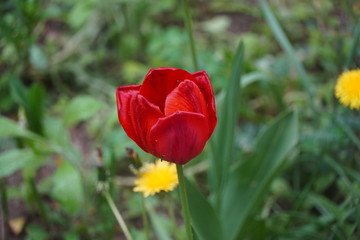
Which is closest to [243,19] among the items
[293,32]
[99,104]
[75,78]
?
[293,32]

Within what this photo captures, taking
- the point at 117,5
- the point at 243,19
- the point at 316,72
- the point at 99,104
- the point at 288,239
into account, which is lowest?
the point at 288,239

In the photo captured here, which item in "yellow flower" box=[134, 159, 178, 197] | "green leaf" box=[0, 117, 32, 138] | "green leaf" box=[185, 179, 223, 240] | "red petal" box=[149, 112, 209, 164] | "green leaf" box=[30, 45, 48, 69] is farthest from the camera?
"green leaf" box=[30, 45, 48, 69]

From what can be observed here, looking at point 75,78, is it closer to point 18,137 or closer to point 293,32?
point 18,137

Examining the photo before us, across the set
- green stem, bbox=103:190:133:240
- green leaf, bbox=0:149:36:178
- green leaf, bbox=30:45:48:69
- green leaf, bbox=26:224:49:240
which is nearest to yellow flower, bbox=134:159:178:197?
green stem, bbox=103:190:133:240

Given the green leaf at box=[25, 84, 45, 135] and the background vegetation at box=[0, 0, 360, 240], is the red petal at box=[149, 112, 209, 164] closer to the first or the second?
the background vegetation at box=[0, 0, 360, 240]

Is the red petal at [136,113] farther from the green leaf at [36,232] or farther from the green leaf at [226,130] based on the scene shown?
the green leaf at [36,232]

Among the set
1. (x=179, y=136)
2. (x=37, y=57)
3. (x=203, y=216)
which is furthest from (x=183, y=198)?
(x=37, y=57)
